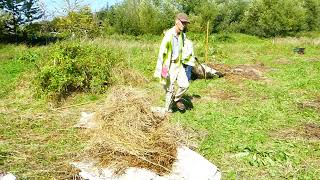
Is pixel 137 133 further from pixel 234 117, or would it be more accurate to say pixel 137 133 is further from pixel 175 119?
pixel 234 117

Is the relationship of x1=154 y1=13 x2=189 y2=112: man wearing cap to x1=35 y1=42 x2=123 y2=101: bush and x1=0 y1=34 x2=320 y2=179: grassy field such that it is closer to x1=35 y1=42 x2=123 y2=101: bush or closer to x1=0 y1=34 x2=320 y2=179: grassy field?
x1=0 y1=34 x2=320 y2=179: grassy field

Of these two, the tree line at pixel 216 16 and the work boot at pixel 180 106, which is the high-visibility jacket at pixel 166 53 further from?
the tree line at pixel 216 16

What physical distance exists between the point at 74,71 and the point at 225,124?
4.03 m

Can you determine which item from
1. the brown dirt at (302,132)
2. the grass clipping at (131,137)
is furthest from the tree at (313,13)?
the grass clipping at (131,137)

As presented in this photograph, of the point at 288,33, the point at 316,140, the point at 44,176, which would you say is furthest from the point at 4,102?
the point at 288,33

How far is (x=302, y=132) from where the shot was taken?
6.87m

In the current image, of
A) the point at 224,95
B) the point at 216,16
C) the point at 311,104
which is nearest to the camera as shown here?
the point at 311,104

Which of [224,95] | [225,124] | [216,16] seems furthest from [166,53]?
[216,16]

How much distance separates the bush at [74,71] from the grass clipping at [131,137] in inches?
125

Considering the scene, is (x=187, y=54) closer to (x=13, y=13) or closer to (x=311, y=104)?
(x=311, y=104)

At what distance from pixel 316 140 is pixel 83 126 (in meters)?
3.54

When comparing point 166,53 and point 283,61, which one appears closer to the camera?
point 166,53

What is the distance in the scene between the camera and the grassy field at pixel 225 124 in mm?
5438

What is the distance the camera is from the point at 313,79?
11.2 meters
